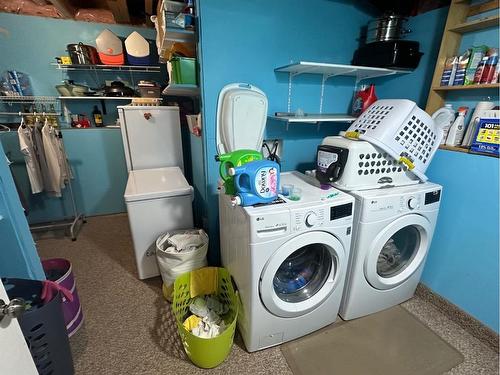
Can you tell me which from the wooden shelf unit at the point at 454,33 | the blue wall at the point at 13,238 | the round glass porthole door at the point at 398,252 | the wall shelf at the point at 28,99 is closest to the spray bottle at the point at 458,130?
the wooden shelf unit at the point at 454,33

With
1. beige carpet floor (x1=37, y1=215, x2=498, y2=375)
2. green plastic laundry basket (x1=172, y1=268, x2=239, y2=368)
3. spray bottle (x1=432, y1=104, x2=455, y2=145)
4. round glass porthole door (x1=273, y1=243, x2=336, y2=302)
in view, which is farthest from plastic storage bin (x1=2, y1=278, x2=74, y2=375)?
spray bottle (x1=432, y1=104, x2=455, y2=145)

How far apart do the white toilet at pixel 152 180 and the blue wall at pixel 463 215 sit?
5.77 feet

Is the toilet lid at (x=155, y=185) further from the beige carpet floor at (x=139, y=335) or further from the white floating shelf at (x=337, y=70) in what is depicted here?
the white floating shelf at (x=337, y=70)

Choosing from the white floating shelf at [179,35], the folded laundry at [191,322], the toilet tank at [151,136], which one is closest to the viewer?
the folded laundry at [191,322]

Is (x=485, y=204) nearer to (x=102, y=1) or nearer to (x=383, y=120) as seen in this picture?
(x=383, y=120)

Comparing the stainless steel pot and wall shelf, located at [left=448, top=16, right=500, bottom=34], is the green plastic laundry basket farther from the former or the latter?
wall shelf, located at [left=448, top=16, right=500, bottom=34]

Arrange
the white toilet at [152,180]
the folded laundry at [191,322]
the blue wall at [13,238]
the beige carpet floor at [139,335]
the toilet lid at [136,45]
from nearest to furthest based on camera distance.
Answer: the blue wall at [13,238] → the beige carpet floor at [139,335] → the folded laundry at [191,322] → the white toilet at [152,180] → the toilet lid at [136,45]

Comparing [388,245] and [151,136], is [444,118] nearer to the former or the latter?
[388,245]

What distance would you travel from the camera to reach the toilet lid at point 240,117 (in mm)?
1564

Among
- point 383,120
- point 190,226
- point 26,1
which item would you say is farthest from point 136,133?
point 383,120

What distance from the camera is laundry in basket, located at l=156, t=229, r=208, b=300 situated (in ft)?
5.12

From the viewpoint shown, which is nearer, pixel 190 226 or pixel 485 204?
pixel 485 204

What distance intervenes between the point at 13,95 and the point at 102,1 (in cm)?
138

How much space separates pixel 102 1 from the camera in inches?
102
